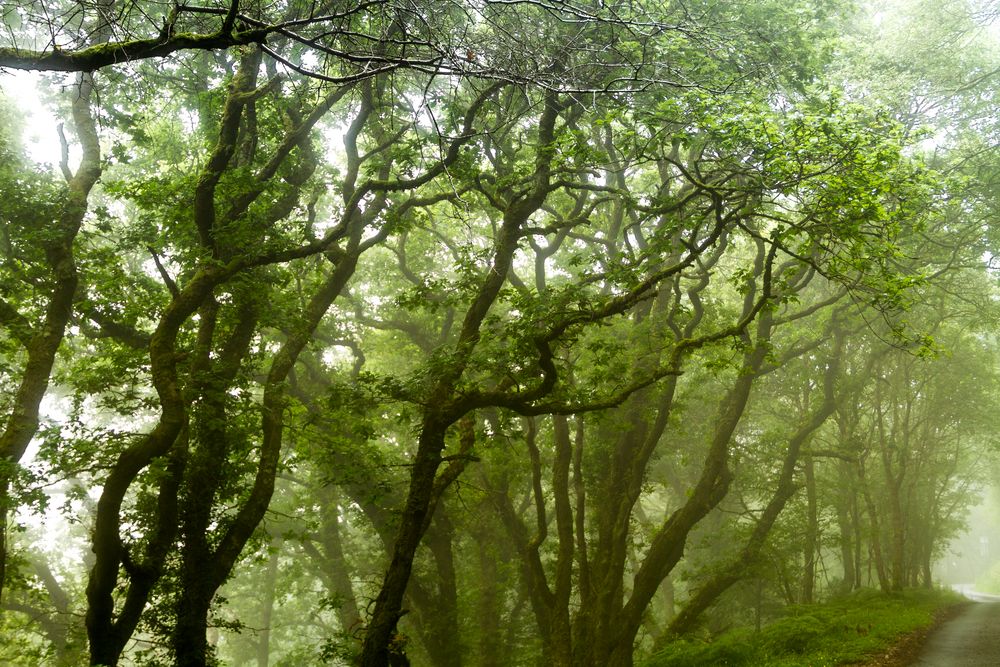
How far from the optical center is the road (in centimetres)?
1052

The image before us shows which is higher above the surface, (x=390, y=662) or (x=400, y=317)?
(x=400, y=317)

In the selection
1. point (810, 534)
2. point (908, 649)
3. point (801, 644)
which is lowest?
point (908, 649)

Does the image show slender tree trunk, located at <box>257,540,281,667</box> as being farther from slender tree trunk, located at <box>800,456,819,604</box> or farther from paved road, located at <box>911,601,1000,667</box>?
paved road, located at <box>911,601,1000,667</box>

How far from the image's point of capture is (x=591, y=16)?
14.3 ft

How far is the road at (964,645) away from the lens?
414 inches

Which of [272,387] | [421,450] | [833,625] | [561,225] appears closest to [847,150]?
[561,225]

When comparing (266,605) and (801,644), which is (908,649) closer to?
(801,644)

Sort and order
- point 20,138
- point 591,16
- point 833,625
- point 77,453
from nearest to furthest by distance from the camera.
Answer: point 591,16 < point 77,453 < point 833,625 < point 20,138

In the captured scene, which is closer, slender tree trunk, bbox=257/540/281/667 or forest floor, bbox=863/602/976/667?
forest floor, bbox=863/602/976/667

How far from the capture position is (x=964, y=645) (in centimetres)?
1230

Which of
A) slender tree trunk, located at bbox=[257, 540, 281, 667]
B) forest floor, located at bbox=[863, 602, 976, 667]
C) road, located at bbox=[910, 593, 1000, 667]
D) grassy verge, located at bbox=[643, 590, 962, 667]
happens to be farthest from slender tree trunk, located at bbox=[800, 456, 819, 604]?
slender tree trunk, located at bbox=[257, 540, 281, 667]

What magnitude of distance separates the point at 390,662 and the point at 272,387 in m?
3.98

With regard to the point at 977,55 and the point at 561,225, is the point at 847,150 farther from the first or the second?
the point at 977,55

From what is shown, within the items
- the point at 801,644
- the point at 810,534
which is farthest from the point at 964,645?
→ the point at 810,534
